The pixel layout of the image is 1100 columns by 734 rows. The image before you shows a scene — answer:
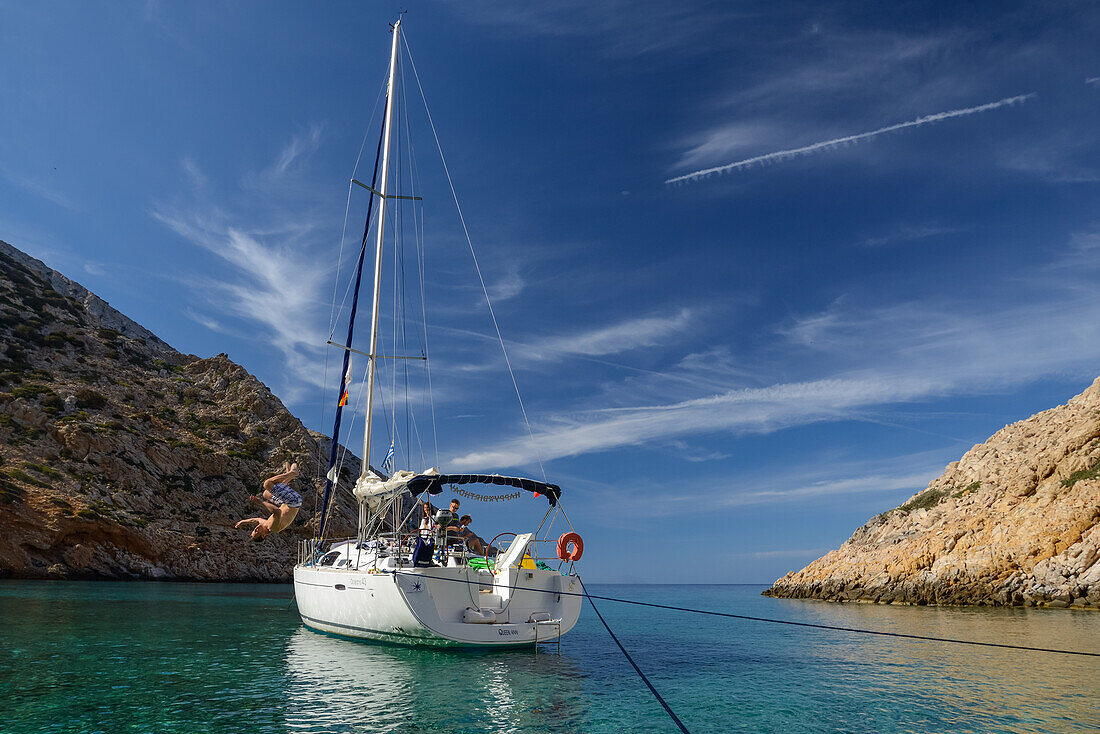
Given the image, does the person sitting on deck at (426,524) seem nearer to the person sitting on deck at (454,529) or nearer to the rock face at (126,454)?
the person sitting on deck at (454,529)

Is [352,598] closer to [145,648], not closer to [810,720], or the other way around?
[145,648]

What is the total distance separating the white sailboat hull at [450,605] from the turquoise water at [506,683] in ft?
1.94

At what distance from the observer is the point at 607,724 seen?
10.7 m

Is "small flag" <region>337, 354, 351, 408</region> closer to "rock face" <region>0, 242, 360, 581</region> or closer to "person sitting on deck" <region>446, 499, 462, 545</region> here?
"person sitting on deck" <region>446, 499, 462, 545</region>

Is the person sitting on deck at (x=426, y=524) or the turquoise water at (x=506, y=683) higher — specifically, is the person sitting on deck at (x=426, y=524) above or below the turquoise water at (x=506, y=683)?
above

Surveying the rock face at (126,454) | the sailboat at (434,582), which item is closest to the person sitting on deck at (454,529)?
the sailboat at (434,582)

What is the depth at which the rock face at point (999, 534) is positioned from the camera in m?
38.9

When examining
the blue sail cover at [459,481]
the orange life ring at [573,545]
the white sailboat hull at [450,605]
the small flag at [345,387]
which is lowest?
the white sailboat hull at [450,605]

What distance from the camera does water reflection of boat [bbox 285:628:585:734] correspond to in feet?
34.0

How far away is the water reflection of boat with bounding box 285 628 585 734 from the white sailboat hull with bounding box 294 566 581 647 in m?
0.56

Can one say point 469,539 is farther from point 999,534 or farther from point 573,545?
point 999,534

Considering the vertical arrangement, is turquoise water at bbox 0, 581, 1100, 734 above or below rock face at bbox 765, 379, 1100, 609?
below

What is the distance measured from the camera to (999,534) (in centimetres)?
4356

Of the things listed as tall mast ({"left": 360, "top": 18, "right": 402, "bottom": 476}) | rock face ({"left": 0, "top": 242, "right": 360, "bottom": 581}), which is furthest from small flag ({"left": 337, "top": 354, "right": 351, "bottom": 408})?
rock face ({"left": 0, "top": 242, "right": 360, "bottom": 581})
